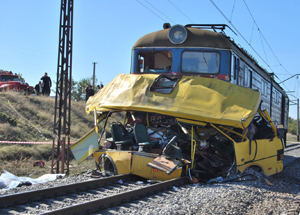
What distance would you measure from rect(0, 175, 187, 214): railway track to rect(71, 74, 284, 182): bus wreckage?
0.63 m

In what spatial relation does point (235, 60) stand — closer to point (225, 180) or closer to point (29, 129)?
point (225, 180)

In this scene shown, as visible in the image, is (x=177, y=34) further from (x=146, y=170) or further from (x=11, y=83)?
(x=11, y=83)

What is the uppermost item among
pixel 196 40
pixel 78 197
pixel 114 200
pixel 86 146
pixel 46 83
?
pixel 196 40

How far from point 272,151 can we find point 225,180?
1.97 m

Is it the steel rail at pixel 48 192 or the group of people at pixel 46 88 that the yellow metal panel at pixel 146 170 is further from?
the group of people at pixel 46 88

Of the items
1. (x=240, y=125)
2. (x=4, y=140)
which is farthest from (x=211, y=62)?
(x=4, y=140)

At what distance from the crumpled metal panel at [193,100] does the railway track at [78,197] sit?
1603 millimetres

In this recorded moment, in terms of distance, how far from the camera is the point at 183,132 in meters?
7.86

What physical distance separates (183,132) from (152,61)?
268 centimetres

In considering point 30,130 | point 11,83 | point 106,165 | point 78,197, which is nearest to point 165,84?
point 106,165

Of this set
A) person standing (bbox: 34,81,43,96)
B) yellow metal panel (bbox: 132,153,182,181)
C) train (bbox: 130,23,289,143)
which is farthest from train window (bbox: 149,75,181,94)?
person standing (bbox: 34,81,43,96)

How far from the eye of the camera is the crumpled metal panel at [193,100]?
23.0ft

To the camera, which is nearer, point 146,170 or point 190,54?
point 146,170

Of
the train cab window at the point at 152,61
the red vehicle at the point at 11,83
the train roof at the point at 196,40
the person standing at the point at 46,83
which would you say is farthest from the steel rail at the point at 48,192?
the red vehicle at the point at 11,83
